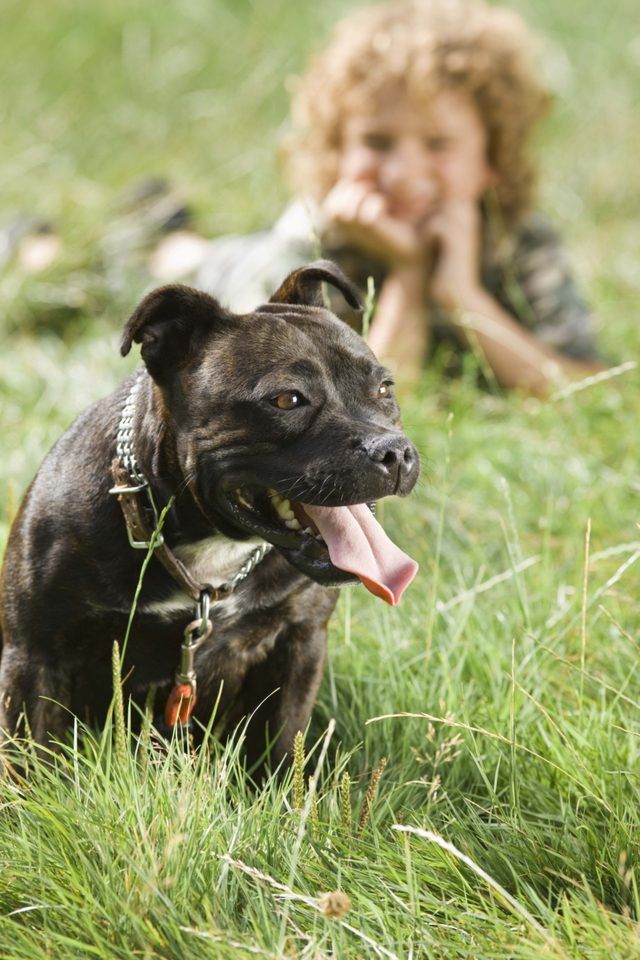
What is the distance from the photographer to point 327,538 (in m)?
2.61

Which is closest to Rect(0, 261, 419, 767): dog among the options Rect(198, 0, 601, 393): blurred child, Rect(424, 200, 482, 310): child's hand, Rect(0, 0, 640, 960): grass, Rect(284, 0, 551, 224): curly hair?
Rect(0, 0, 640, 960): grass

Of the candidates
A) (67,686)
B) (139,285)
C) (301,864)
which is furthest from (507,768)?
(139,285)

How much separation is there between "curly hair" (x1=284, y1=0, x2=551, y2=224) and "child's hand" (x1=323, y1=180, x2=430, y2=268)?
1.63 ft

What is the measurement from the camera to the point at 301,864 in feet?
7.57

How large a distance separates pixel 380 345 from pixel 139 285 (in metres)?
1.47

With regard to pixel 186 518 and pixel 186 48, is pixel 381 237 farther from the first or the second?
pixel 186 48

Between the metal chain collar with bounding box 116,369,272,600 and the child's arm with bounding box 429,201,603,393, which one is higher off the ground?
the child's arm with bounding box 429,201,603,393

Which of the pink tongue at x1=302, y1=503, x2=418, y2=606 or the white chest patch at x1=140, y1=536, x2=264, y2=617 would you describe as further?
the white chest patch at x1=140, y1=536, x2=264, y2=617

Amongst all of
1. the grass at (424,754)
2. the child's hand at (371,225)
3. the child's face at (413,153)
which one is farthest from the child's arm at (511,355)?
the child's face at (413,153)

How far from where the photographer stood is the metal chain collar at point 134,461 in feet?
8.81

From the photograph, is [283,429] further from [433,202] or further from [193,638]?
[433,202]

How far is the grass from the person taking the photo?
211 centimetres

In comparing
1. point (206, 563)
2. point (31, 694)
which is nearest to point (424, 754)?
point (206, 563)

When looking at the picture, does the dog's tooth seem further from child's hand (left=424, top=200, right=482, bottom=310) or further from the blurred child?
child's hand (left=424, top=200, right=482, bottom=310)
